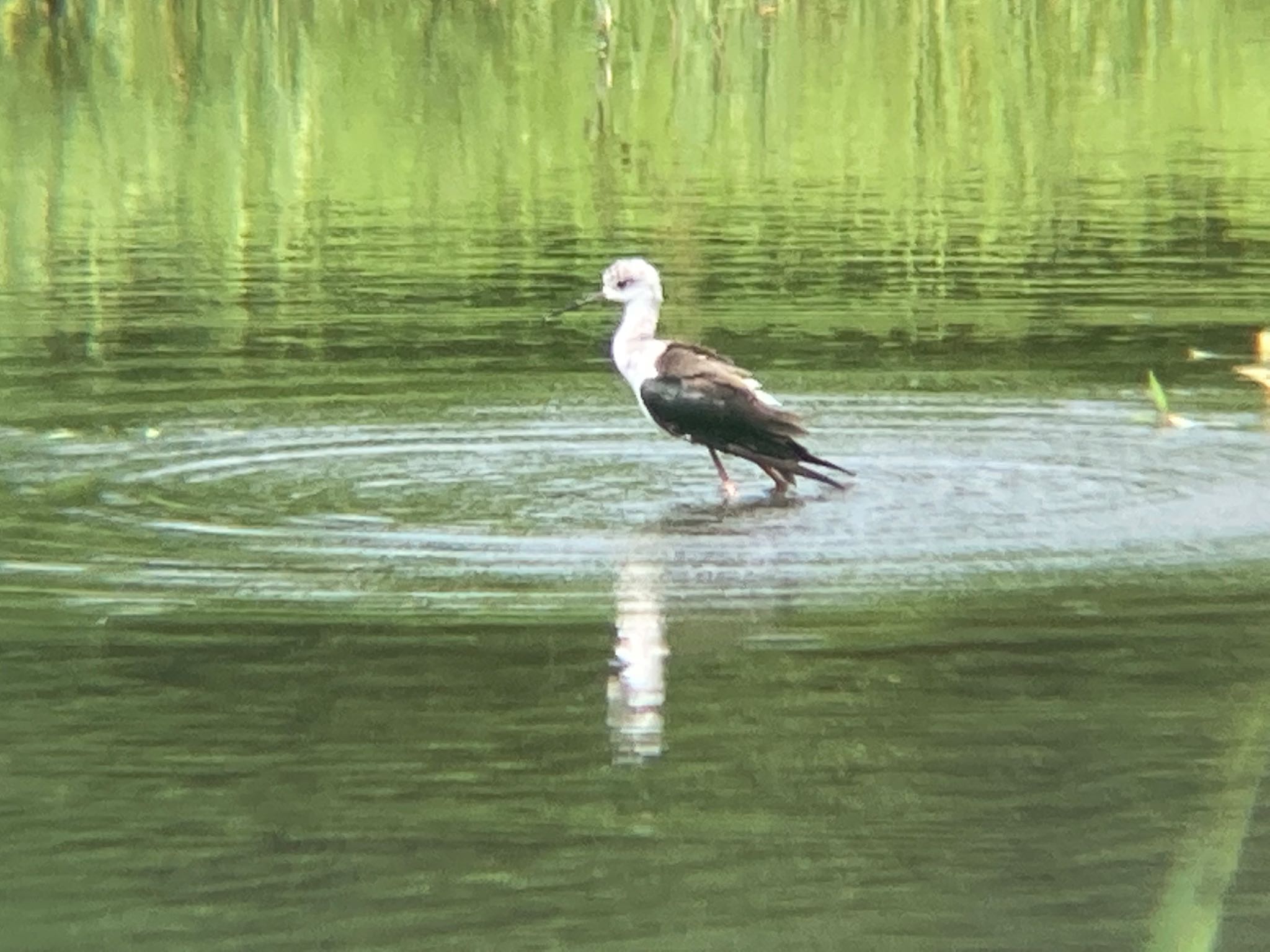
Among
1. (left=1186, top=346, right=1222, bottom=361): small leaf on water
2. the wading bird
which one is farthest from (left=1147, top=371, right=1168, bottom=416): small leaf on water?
the wading bird

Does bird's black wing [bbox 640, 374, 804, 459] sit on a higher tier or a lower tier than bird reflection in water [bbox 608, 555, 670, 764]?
higher

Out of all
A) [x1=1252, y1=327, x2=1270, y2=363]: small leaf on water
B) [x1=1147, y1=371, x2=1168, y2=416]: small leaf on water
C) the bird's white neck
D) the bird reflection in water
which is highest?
the bird's white neck

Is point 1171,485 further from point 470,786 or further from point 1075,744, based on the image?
point 470,786

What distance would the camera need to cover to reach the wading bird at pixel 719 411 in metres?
10.0

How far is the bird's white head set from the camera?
441 inches

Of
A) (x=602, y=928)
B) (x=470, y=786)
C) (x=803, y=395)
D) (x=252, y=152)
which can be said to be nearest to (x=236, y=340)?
(x=803, y=395)

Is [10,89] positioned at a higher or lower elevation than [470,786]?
higher

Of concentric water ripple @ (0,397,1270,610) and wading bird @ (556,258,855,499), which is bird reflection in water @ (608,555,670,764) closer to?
concentric water ripple @ (0,397,1270,610)

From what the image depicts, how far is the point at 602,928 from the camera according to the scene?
5574mm

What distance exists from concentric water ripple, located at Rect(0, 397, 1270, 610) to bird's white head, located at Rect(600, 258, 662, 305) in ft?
1.57

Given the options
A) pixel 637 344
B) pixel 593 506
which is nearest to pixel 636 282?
pixel 637 344

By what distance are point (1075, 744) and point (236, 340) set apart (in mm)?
6885

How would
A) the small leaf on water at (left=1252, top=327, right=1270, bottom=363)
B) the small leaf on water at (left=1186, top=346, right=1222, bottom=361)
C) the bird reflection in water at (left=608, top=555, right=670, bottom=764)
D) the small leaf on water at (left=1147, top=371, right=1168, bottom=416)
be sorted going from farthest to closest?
the small leaf on water at (left=1186, top=346, right=1222, bottom=361)
the small leaf on water at (left=1252, top=327, right=1270, bottom=363)
the small leaf on water at (left=1147, top=371, right=1168, bottom=416)
the bird reflection in water at (left=608, top=555, right=670, bottom=764)

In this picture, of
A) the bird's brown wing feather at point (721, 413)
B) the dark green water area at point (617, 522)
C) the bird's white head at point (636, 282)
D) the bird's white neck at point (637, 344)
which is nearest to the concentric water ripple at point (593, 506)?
the dark green water area at point (617, 522)
